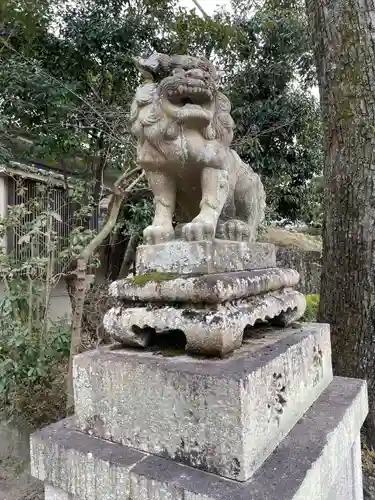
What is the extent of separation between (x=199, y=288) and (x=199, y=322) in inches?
4.2

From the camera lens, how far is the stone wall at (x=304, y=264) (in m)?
6.59

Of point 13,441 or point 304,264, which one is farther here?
point 304,264

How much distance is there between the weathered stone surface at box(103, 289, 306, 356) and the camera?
3.77ft

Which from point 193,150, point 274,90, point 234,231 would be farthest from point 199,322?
point 274,90

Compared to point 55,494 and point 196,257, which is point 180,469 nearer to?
point 55,494

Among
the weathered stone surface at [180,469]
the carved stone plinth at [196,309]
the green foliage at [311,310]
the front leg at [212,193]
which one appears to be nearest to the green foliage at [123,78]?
the green foliage at [311,310]

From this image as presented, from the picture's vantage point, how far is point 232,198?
5.62 feet

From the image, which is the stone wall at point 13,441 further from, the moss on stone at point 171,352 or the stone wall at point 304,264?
the stone wall at point 304,264

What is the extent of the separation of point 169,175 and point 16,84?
10.9ft

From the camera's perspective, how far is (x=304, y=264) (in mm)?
6688

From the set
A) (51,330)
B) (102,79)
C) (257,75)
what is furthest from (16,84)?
(257,75)

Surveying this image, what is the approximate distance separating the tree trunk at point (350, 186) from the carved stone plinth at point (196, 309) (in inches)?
48.1

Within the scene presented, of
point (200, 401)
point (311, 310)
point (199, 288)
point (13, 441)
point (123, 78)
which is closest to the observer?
point (200, 401)

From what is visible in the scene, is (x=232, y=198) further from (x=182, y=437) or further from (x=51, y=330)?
(x=51, y=330)
